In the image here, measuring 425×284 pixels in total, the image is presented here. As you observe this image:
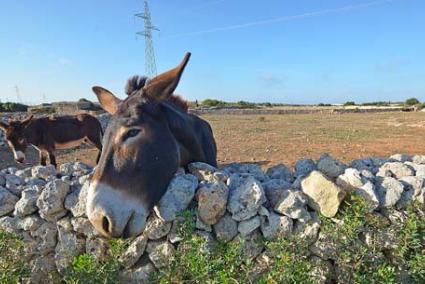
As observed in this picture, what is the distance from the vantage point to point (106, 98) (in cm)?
333

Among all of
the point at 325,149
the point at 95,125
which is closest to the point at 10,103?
the point at 95,125

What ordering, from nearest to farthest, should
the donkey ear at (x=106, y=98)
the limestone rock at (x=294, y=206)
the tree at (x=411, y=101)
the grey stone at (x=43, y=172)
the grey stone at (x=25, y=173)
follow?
the limestone rock at (x=294, y=206)
the donkey ear at (x=106, y=98)
the grey stone at (x=43, y=172)
the grey stone at (x=25, y=173)
the tree at (x=411, y=101)

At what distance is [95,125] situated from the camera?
38.5 ft

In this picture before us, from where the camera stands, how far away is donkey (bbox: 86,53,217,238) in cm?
214

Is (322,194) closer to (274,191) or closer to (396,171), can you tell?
(274,191)

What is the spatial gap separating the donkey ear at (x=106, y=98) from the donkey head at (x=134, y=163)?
62cm

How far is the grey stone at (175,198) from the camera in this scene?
2646 millimetres

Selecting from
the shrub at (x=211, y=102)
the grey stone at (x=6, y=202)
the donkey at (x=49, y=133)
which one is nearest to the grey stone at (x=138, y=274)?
the grey stone at (x=6, y=202)

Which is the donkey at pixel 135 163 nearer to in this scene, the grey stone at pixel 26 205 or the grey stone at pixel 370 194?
the grey stone at pixel 26 205

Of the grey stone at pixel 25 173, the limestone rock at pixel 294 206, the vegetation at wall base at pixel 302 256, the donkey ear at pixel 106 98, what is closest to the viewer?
the vegetation at wall base at pixel 302 256

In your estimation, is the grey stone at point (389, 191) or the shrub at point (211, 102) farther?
the shrub at point (211, 102)

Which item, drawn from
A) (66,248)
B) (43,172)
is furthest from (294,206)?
(43,172)

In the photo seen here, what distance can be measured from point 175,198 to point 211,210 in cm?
32

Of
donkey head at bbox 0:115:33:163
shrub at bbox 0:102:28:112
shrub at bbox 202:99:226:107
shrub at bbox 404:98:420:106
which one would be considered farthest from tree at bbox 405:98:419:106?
donkey head at bbox 0:115:33:163
